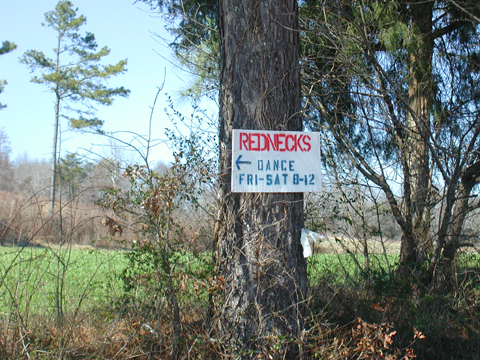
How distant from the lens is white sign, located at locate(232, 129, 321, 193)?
354 cm

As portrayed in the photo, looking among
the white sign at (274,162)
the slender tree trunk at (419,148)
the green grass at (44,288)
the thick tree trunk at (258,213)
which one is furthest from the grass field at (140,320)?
the slender tree trunk at (419,148)

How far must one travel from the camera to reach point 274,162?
11.8 feet

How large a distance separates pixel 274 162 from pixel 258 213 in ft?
1.37

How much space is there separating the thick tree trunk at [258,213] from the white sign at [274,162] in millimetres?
75

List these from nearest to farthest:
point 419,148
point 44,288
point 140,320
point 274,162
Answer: point 140,320 → point 274,162 → point 44,288 → point 419,148

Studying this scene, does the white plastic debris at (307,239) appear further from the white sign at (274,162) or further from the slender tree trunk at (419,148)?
the slender tree trunk at (419,148)

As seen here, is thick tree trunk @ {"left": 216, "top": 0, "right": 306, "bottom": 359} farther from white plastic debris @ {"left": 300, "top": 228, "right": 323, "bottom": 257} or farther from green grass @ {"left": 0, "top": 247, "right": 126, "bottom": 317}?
green grass @ {"left": 0, "top": 247, "right": 126, "bottom": 317}

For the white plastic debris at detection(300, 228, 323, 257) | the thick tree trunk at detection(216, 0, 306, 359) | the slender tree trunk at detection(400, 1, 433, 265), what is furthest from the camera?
the slender tree trunk at detection(400, 1, 433, 265)

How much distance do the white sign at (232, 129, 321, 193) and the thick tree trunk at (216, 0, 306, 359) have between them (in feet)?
0.25

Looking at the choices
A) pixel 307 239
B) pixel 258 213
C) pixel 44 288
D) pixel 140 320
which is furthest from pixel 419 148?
pixel 44 288

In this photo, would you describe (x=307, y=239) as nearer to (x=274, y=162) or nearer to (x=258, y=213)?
(x=258, y=213)

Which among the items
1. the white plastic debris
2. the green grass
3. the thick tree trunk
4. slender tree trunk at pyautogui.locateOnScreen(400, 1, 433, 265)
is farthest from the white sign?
slender tree trunk at pyautogui.locateOnScreen(400, 1, 433, 265)

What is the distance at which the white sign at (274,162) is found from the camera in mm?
3545

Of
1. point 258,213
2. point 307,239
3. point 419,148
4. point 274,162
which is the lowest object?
point 307,239
